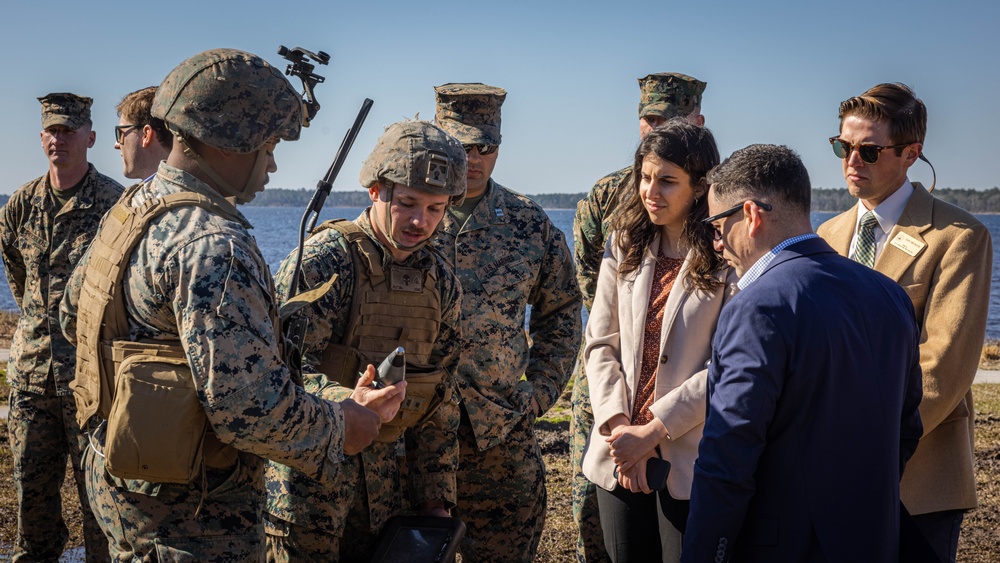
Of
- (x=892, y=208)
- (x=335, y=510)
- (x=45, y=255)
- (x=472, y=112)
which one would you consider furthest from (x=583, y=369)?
(x=45, y=255)

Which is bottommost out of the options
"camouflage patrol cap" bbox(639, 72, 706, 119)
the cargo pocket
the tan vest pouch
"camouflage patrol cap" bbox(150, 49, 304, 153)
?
the cargo pocket

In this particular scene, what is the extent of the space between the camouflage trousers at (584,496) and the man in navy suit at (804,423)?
1738 mm

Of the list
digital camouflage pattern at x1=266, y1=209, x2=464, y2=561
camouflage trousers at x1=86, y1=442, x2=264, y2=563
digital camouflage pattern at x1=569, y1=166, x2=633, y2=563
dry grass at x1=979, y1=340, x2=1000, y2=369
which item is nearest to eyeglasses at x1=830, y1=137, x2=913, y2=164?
digital camouflage pattern at x1=569, y1=166, x2=633, y2=563

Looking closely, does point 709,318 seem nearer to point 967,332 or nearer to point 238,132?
point 967,332

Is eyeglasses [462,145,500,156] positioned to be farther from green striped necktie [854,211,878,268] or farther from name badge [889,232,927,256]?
name badge [889,232,927,256]

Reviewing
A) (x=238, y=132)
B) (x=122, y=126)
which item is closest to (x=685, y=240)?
(x=238, y=132)

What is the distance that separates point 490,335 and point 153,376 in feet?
6.88

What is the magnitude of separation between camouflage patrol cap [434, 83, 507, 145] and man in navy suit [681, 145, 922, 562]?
2157mm

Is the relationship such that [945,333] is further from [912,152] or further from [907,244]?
[912,152]

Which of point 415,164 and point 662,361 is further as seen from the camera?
point 662,361

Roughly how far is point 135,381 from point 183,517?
1.57ft

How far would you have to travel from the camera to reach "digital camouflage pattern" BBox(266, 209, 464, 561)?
3389 mm

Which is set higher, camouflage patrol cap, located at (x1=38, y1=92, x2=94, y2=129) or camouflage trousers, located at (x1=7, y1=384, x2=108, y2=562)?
camouflage patrol cap, located at (x1=38, y1=92, x2=94, y2=129)

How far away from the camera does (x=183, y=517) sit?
2.79 m
